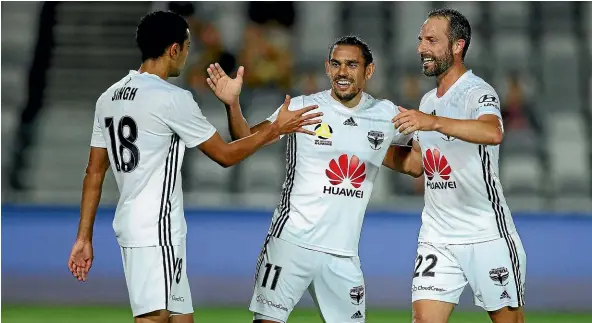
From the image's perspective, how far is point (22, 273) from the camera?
9.75m

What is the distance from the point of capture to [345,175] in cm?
565

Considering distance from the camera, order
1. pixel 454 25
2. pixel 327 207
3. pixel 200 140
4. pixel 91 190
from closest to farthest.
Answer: pixel 200 140, pixel 91 190, pixel 327 207, pixel 454 25

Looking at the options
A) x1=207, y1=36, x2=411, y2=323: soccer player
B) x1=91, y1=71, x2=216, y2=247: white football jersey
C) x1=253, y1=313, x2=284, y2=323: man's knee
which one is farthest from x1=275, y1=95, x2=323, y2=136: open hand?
x1=253, y1=313, x2=284, y2=323: man's knee

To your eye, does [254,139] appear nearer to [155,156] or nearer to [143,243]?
[155,156]

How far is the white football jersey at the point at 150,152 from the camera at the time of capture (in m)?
5.05

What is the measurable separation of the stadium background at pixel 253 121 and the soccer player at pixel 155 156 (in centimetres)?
358

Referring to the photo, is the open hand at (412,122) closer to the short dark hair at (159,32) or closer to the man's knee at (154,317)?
the short dark hair at (159,32)

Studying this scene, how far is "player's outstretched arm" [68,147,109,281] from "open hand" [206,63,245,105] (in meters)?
0.66

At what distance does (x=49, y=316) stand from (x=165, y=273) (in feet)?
12.9

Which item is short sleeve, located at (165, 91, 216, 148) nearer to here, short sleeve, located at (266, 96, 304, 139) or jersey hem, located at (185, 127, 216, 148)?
jersey hem, located at (185, 127, 216, 148)

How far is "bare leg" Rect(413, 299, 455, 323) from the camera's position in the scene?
221 inches

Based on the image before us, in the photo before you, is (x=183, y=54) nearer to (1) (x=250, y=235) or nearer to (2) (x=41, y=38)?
(1) (x=250, y=235)

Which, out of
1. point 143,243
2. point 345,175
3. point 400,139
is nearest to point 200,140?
point 143,243

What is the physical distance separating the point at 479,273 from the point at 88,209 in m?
2.04
